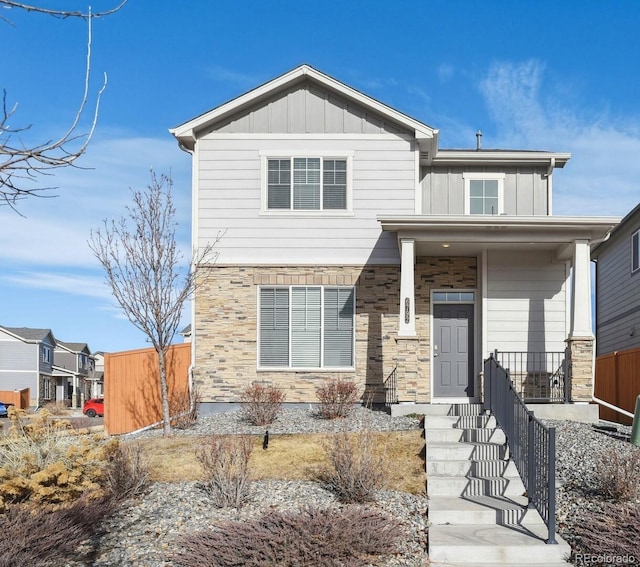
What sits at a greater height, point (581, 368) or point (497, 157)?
point (497, 157)

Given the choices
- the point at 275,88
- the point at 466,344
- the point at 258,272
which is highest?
the point at 275,88

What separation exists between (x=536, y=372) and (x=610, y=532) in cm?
781

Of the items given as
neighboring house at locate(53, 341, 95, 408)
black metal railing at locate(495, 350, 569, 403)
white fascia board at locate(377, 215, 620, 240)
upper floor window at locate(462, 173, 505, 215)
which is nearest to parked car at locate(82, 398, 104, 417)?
neighboring house at locate(53, 341, 95, 408)

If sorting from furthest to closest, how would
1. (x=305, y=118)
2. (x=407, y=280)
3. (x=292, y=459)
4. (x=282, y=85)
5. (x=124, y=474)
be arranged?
(x=305, y=118)
(x=282, y=85)
(x=407, y=280)
(x=292, y=459)
(x=124, y=474)

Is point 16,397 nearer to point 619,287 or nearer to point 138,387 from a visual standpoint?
point 138,387

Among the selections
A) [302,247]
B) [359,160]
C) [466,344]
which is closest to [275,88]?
[359,160]

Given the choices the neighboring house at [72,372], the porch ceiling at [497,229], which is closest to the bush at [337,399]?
the porch ceiling at [497,229]

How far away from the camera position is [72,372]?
196 ft

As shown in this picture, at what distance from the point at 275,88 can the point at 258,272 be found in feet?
12.9

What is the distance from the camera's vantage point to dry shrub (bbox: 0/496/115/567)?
638cm

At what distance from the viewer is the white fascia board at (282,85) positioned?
1498 centimetres

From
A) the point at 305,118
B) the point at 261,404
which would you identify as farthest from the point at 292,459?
the point at 305,118

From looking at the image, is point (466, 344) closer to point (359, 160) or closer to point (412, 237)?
point (412, 237)

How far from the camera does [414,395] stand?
43.1 feet
